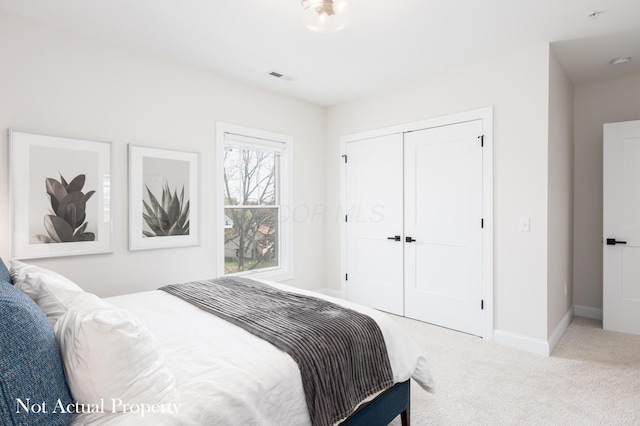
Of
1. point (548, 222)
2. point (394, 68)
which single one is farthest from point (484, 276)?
point (394, 68)

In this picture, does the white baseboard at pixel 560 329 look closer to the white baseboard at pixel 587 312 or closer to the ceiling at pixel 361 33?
the white baseboard at pixel 587 312

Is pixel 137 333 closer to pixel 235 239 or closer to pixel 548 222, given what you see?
pixel 235 239

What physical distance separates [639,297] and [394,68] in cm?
330

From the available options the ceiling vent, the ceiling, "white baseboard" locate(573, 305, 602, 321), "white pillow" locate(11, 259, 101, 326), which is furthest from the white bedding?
"white baseboard" locate(573, 305, 602, 321)

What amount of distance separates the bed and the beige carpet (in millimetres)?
821

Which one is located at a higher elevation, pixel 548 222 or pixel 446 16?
pixel 446 16

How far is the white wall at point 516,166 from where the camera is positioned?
2.96 metres

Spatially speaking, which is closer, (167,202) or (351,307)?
(351,307)

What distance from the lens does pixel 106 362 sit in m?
1.07

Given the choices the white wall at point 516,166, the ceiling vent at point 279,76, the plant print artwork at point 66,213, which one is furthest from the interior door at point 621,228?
the plant print artwork at point 66,213

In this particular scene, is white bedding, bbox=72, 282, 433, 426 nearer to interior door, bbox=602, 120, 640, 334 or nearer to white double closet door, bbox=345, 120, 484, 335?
white double closet door, bbox=345, 120, 484, 335

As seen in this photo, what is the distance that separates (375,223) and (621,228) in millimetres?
2468

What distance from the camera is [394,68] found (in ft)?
11.2

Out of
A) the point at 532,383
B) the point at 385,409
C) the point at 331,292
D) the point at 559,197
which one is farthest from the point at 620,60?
the point at 331,292
